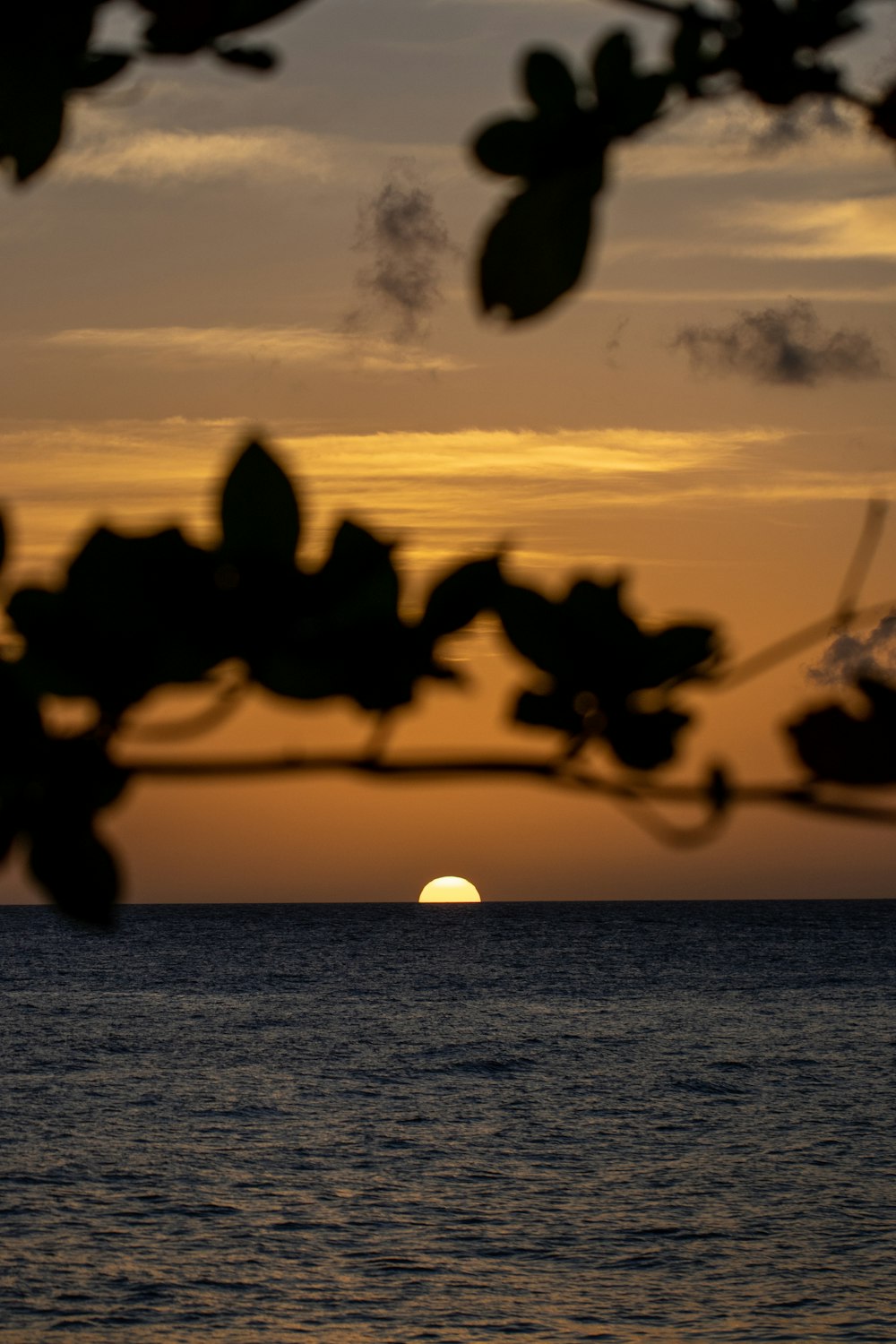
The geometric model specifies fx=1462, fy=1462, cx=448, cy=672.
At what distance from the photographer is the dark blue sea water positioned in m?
30.1

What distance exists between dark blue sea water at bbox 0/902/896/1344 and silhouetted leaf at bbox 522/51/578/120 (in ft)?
25.9

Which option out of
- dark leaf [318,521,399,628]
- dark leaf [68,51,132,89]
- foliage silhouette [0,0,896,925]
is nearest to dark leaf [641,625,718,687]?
foliage silhouette [0,0,896,925]

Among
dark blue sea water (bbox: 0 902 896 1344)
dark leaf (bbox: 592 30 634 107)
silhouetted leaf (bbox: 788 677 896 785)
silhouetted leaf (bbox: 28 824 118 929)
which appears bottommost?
dark blue sea water (bbox: 0 902 896 1344)

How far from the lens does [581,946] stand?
120438 millimetres

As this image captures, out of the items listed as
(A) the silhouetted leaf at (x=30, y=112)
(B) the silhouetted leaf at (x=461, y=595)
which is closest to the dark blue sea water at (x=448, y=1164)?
(A) the silhouetted leaf at (x=30, y=112)

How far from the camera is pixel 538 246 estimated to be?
740mm

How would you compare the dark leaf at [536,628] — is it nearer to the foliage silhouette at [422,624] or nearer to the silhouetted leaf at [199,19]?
the foliage silhouette at [422,624]

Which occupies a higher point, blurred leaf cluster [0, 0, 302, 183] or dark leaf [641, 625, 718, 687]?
blurred leaf cluster [0, 0, 302, 183]

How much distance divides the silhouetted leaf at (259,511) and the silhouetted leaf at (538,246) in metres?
0.14

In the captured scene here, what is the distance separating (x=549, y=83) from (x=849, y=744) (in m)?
0.38

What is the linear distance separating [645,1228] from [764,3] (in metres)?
37.9

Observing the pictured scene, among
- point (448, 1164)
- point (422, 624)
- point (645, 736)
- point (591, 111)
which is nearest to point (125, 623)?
point (422, 624)

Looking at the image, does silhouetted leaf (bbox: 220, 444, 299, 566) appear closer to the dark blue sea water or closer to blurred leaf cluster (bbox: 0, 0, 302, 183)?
blurred leaf cluster (bbox: 0, 0, 302, 183)

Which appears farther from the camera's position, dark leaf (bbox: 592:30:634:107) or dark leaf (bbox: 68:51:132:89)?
dark leaf (bbox: 68:51:132:89)
